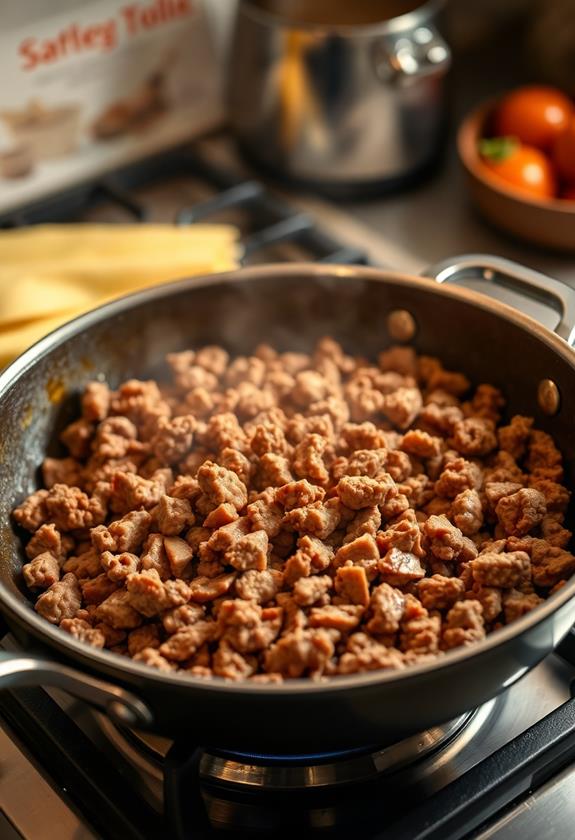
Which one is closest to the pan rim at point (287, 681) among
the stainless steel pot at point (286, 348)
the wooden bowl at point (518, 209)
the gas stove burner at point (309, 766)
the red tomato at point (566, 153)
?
the stainless steel pot at point (286, 348)

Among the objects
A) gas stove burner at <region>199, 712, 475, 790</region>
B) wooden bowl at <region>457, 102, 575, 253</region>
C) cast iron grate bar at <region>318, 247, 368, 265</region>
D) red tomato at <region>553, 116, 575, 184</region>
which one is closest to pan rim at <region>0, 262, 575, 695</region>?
gas stove burner at <region>199, 712, 475, 790</region>

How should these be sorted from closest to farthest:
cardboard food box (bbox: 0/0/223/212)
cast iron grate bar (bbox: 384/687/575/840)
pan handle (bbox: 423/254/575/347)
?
cast iron grate bar (bbox: 384/687/575/840)
pan handle (bbox: 423/254/575/347)
cardboard food box (bbox: 0/0/223/212)

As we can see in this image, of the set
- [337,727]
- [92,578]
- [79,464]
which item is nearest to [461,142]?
[79,464]

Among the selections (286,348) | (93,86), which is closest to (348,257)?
Answer: (286,348)

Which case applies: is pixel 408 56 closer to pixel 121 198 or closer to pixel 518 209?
pixel 518 209

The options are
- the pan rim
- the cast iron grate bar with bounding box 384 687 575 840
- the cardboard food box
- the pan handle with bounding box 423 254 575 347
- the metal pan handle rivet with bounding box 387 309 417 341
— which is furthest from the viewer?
the cardboard food box

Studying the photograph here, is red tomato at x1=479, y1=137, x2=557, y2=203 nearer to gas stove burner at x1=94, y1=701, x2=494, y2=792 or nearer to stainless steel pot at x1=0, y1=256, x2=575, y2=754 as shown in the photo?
stainless steel pot at x1=0, y1=256, x2=575, y2=754
